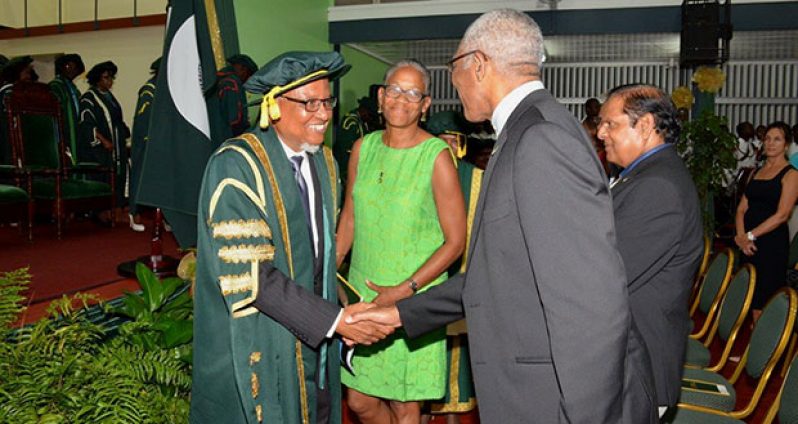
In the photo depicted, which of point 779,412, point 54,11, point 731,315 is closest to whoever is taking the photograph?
point 779,412

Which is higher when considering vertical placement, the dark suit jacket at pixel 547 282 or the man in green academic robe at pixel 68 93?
the man in green academic robe at pixel 68 93

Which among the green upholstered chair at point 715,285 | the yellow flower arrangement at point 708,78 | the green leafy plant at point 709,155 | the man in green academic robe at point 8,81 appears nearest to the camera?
the green upholstered chair at point 715,285

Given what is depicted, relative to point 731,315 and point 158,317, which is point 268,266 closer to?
point 158,317

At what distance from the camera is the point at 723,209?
31.9 ft

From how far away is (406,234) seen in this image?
2.37 m

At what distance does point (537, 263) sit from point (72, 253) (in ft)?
15.3

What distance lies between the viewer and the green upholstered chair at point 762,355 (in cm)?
230

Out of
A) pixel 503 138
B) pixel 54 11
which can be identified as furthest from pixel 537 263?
pixel 54 11

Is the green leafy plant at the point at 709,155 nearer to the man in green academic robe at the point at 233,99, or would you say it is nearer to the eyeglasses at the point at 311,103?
the man in green academic robe at the point at 233,99

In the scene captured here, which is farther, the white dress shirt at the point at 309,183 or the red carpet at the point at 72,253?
the red carpet at the point at 72,253

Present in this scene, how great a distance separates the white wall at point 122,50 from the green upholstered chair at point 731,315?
365 inches

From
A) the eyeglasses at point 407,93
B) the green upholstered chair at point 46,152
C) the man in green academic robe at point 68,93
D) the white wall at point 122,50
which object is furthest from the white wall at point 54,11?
the eyeglasses at point 407,93

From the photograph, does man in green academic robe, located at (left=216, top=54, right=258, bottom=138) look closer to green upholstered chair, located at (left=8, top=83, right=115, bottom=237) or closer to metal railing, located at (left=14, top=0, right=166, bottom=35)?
green upholstered chair, located at (left=8, top=83, right=115, bottom=237)

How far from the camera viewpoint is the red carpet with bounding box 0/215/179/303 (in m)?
3.93
